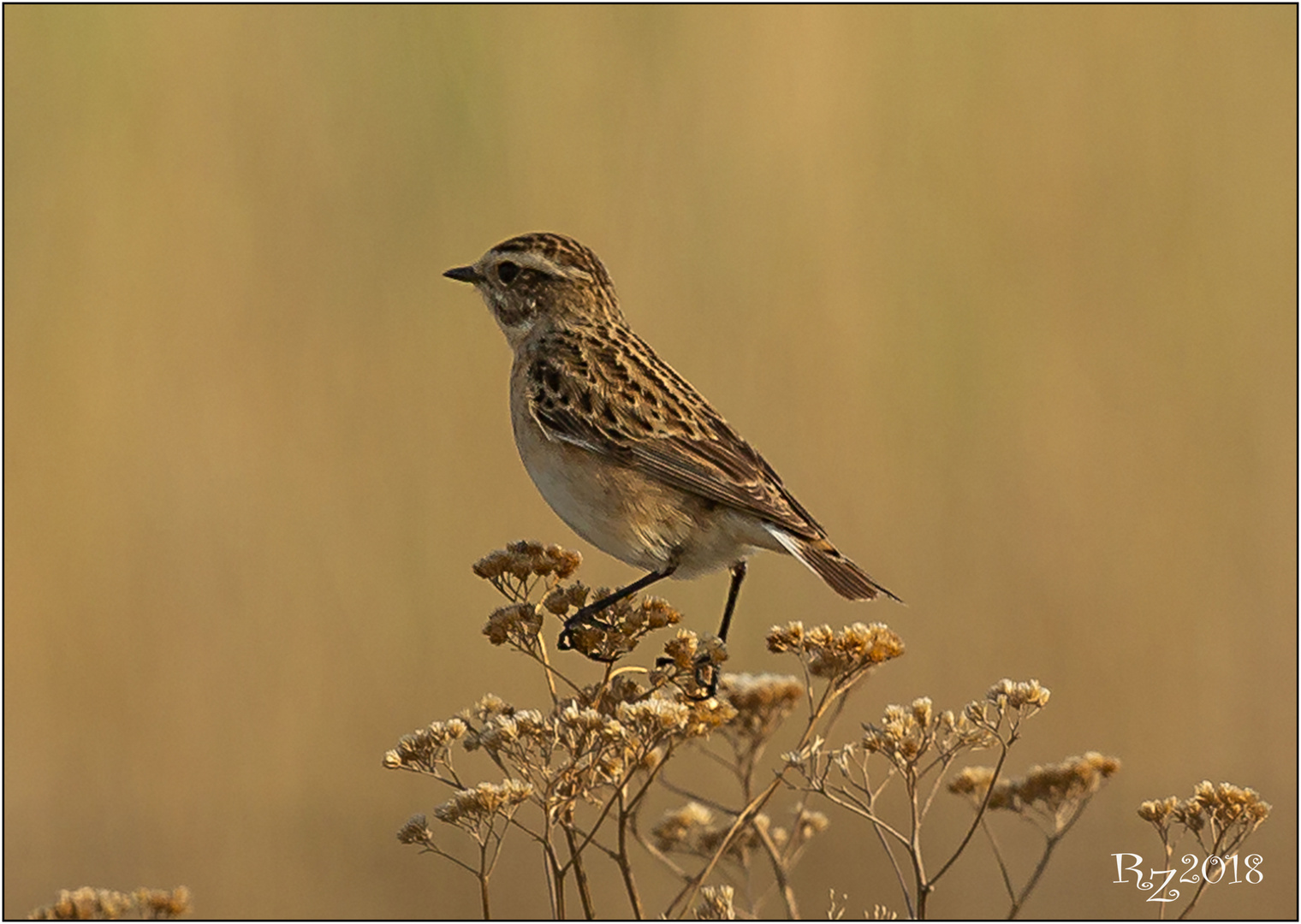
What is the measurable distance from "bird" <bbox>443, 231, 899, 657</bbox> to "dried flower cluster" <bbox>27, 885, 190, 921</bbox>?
1.28 meters

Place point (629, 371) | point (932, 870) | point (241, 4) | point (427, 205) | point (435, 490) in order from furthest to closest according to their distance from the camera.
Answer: point (241, 4) → point (427, 205) → point (435, 490) → point (932, 870) → point (629, 371)

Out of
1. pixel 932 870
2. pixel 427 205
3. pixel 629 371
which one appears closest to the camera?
pixel 629 371

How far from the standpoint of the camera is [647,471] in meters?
4.93

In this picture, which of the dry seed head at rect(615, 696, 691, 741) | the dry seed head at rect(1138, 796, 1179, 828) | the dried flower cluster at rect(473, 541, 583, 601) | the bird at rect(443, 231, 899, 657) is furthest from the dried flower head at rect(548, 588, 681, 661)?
the dry seed head at rect(1138, 796, 1179, 828)

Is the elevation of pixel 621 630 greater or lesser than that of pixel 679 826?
greater

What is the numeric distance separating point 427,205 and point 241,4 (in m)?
2.28

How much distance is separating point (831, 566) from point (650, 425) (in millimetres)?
871

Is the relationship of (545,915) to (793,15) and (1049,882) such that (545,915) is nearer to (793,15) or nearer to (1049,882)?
(1049,882)

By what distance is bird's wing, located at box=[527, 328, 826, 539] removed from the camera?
188 inches

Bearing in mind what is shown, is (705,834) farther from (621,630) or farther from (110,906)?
(110,906)

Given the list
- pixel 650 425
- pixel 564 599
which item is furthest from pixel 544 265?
pixel 564 599

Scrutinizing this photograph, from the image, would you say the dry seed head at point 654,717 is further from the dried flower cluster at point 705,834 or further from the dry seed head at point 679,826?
the dry seed head at point 679,826

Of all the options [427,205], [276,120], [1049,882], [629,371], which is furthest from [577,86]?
[1049,882]

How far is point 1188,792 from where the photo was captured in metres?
8.20
